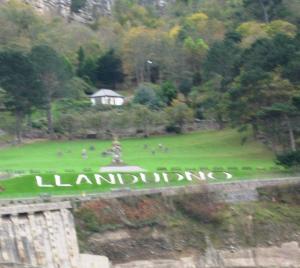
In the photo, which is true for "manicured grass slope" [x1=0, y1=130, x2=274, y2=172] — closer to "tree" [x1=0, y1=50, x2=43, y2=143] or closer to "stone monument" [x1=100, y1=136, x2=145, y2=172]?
"stone monument" [x1=100, y1=136, x2=145, y2=172]

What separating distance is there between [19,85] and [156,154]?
16736mm

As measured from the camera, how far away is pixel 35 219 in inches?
1854

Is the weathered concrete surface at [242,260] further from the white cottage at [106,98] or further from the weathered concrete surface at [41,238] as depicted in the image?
the white cottage at [106,98]

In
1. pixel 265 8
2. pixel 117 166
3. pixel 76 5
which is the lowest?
pixel 117 166

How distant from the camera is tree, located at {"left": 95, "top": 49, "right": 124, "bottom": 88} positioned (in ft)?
354

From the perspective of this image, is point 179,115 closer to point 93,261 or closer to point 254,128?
point 254,128

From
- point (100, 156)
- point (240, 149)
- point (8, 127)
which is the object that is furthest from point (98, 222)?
point (8, 127)

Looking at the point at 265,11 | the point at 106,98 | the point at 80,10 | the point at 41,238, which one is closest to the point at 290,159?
the point at 41,238

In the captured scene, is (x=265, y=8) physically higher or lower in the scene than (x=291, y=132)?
higher

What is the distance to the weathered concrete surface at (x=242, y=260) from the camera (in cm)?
4944

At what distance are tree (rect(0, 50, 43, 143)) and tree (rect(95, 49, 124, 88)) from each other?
25734 millimetres

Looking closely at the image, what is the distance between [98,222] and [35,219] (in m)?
4.13

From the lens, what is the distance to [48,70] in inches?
3322

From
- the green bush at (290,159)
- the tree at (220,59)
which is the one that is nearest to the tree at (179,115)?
the tree at (220,59)
